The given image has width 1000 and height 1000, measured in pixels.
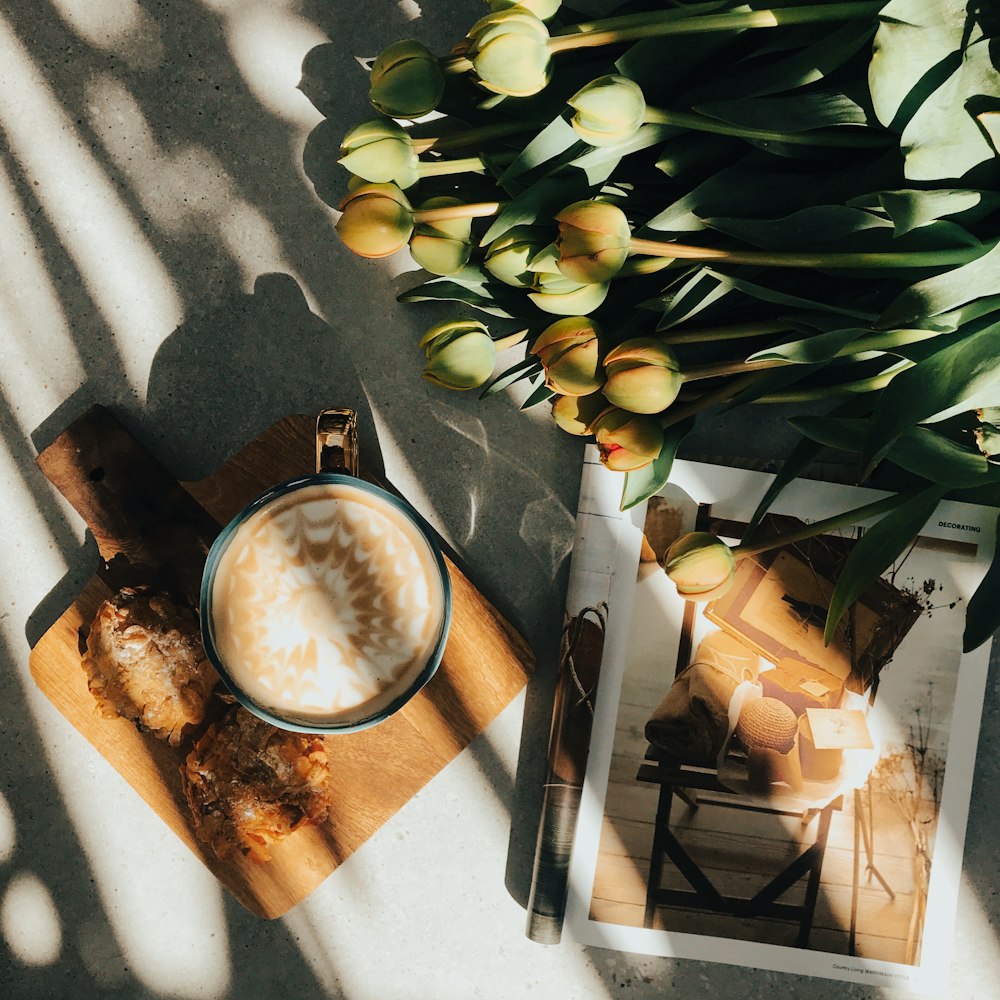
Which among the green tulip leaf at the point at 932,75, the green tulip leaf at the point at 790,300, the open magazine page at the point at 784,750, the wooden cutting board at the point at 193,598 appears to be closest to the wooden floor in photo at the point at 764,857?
the open magazine page at the point at 784,750

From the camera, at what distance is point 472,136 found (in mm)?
577

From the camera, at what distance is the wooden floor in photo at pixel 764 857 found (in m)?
0.70

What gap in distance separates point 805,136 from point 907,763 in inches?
19.5

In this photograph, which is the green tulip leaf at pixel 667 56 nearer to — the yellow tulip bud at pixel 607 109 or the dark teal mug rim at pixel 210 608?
the yellow tulip bud at pixel 607 109

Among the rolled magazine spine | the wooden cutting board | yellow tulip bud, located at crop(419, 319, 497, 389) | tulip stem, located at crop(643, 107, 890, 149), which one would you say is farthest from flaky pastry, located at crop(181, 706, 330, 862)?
tulip stem, located at crop(643, 107, 890, 149)

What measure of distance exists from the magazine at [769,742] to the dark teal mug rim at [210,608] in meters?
0.12

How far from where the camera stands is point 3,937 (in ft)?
2.48

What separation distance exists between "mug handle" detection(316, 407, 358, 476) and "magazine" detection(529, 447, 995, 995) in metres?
0.19

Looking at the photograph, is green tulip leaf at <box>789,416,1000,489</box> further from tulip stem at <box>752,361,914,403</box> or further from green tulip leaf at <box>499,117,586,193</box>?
green tulip leaf at <box>499,117,586,193</box>

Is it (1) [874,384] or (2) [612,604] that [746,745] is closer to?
(2) [612,604]

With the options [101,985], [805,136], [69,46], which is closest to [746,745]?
[805,136]

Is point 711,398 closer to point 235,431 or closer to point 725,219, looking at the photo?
point 725,219

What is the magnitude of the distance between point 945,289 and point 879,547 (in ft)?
0.60

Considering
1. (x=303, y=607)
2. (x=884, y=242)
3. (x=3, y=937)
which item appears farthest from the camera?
(x=3, y=937)
